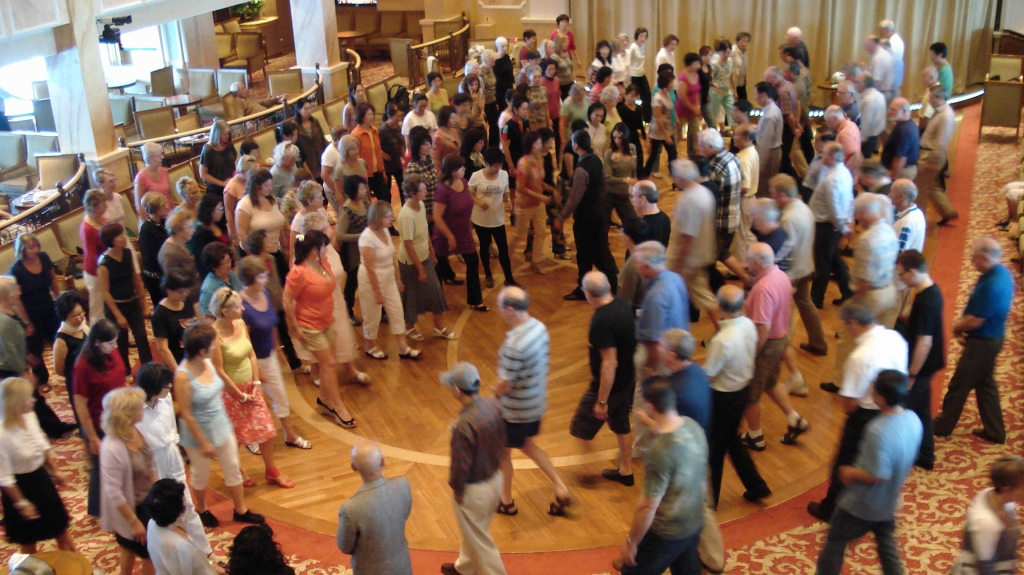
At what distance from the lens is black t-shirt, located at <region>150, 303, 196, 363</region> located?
18.0ft

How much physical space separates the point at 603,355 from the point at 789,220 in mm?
1925

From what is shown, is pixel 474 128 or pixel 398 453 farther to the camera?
pixel 474 128

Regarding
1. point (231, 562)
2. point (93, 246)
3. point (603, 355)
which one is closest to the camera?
point (231, 562)

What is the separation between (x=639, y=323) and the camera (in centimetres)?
526

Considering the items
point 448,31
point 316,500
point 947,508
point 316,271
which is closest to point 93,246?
point 316,271

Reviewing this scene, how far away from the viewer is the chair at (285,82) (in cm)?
1349

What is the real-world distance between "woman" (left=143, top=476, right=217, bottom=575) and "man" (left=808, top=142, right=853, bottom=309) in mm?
4991

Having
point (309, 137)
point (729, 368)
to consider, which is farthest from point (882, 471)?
point (309, 137)

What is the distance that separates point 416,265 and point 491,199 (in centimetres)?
100

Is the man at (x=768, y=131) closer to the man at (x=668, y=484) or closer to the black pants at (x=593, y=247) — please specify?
the black pants at (x=593, y=247)

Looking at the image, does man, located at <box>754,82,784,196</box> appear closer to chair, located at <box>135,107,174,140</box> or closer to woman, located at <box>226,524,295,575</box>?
woman, located at <box>226,524,295,575</box>

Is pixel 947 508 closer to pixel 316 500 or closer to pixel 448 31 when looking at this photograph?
pixel 316 500

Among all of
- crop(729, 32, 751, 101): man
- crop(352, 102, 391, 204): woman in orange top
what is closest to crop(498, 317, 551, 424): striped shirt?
crop(352, 102, 391, 204): woman in orange top

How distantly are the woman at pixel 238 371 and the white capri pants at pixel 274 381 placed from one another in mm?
246
